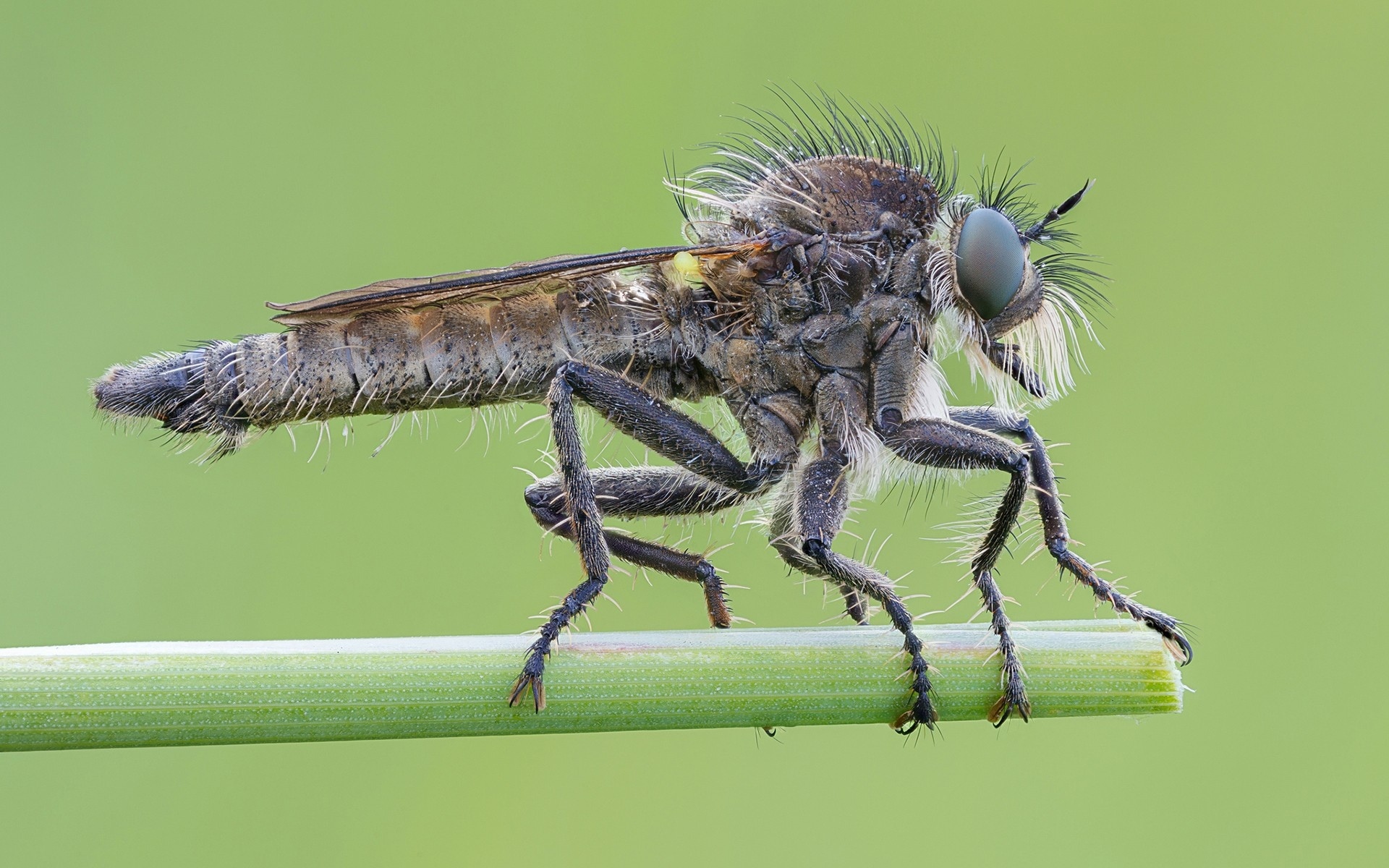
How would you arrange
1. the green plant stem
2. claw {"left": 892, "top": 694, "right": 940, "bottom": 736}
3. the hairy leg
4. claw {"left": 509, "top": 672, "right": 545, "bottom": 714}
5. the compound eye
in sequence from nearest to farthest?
the green plant stem
claw {"left": 509, "top": 672, "right": 545, "bottom": 714}
claw {"left": 892, "top": 694, "right": 940, "bottom": 736}
the hairy leg
the compound eye

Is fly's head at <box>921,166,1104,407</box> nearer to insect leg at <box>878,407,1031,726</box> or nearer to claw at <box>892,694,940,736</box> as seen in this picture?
insect leg at <box>878,407,1031,726</box>

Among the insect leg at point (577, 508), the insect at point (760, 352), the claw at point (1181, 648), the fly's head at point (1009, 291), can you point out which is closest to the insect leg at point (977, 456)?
the insect at point (760, 352)

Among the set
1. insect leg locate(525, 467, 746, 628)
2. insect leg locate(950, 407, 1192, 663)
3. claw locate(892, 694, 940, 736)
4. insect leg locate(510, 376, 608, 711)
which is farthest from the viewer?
insect leg locate(525, 467, 746, 628)

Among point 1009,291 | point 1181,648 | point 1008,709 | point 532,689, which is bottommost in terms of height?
point 1181,648

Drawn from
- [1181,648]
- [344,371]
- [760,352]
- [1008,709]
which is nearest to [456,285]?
[344,371]

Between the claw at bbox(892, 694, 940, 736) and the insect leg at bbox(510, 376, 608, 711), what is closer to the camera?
the claw at bbox(892, 694, 940, 736)

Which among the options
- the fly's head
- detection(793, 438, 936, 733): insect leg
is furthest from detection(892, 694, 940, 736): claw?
the fly's head

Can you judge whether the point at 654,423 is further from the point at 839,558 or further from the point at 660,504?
the point at 839,558

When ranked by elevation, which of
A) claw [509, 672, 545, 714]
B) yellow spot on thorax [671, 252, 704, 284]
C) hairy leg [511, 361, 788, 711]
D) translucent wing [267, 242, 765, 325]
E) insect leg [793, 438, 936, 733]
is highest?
translucent wing [267, 242, 765, 325]
